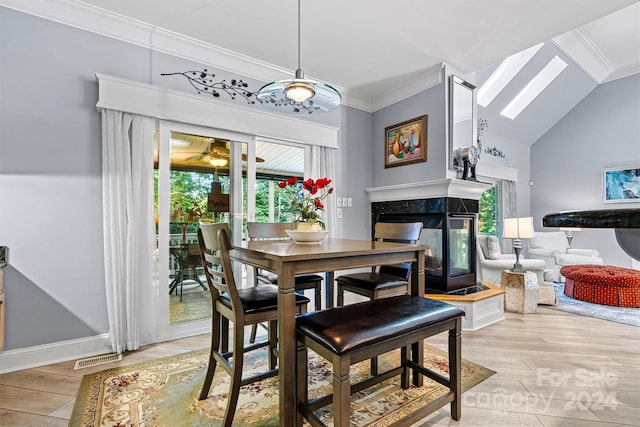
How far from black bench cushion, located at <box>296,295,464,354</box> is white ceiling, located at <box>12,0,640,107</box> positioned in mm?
2248

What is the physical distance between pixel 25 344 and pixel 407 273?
2.76 metres

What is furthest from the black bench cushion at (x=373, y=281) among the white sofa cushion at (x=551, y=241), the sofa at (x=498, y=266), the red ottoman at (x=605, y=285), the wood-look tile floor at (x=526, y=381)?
the white sofa cushion at (x=551, y=241)

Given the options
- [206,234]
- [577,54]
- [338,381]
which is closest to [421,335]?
[338,381]

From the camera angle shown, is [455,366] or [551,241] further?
[551,241]

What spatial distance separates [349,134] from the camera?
3.93 metres

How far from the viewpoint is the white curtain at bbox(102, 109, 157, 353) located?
2357 millimetres

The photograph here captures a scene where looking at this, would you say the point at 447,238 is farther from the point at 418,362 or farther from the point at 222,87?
the point at 222,87

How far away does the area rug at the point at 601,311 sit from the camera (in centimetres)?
321

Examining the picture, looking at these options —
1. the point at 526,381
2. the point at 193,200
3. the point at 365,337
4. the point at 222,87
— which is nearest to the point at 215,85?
the point at 222,87

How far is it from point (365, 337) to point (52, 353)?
2388 millimetres

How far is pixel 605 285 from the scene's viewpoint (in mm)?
3779

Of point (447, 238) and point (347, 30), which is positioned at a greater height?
point (347, 30)

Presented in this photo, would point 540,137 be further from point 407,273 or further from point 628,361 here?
point 407,273

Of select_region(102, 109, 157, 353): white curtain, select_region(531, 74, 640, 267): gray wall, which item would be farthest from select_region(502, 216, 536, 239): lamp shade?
select_region(102, 109, 157, 353): white curtain
